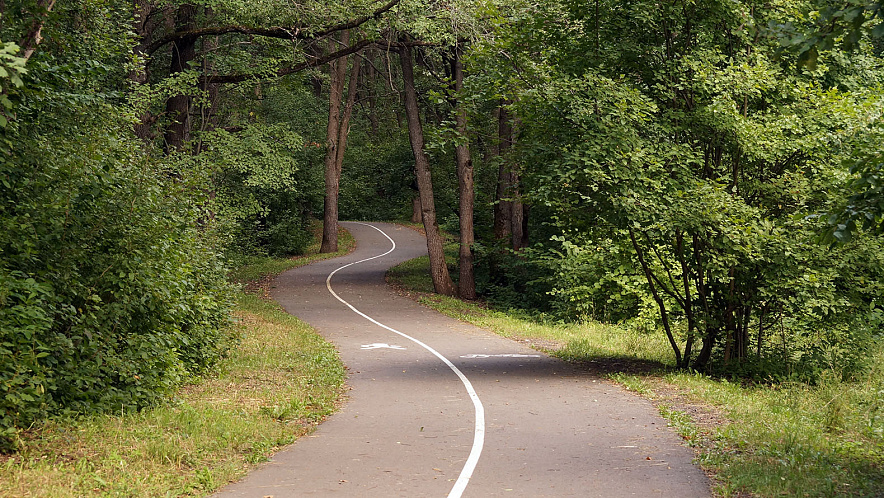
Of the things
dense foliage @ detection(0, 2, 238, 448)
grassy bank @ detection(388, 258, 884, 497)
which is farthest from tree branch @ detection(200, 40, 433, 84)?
dense foliage @ detection(0, 2, 238, 448)

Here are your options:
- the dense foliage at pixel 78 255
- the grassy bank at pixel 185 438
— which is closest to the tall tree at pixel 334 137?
the grassy bank at pixel 185 438

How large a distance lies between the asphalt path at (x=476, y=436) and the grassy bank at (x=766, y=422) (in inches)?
14.5

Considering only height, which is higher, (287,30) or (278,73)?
(287,30)

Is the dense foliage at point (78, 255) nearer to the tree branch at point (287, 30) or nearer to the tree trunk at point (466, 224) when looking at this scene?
the tree branch at point (287, 30)

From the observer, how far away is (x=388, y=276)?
118 feet

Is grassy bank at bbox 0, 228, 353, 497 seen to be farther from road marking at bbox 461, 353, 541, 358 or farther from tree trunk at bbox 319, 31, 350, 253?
tree trunk at bbox 319, 31, 350, 253

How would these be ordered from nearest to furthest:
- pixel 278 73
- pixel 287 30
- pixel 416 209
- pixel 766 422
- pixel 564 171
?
pixel 766 422 → pixel 564 171 → pixel 287 30 → pixel 278 73 → pixel 416 209

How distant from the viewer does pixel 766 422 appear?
33.1ft

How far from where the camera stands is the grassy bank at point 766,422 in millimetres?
7418

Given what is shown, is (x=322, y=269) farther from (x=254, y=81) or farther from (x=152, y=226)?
(x=152, y=226)

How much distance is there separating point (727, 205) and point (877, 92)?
423 cm

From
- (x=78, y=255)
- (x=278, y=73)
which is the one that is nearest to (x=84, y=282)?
(x=78, y=255)

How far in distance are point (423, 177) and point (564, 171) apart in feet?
56.7

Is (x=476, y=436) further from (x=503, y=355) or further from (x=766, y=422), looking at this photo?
(x=503, y=355)
